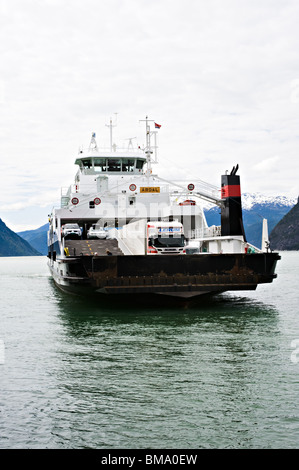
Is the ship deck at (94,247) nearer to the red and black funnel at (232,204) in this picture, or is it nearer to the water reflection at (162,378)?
the red and black funnel at (232,204)

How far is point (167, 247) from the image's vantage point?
22.5m

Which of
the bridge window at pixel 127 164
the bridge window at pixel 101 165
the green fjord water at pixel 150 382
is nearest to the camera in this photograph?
the green fjord water at pixel 150 382

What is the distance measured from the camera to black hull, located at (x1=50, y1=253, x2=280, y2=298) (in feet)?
66.4

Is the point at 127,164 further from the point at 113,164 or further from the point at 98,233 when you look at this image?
the point at 98,233

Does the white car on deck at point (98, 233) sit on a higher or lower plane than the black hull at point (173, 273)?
higher

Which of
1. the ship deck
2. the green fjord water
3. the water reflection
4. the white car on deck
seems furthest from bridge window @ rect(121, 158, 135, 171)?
the green fjord water

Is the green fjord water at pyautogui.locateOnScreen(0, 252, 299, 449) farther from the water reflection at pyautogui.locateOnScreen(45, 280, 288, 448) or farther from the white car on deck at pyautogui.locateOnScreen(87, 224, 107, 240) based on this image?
the white car on deck at pyautogui.locateOnScreen(87, 224, 107, 240)

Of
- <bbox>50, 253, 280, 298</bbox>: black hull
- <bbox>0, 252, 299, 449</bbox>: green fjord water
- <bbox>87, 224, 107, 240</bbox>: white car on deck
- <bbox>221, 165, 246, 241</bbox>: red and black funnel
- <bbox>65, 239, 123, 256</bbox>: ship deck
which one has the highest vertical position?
<bbox>221, 165, 246, 241</bbox>: red and black funnel

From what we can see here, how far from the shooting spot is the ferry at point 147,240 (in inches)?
802

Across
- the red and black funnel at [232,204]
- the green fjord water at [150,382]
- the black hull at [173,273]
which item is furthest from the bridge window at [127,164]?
Result: the green fjord water at [150,382]

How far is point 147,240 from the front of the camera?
74.2 ft

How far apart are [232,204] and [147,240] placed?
5.46 metres

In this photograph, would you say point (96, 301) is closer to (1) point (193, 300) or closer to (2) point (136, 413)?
(1) point (193, 300)
